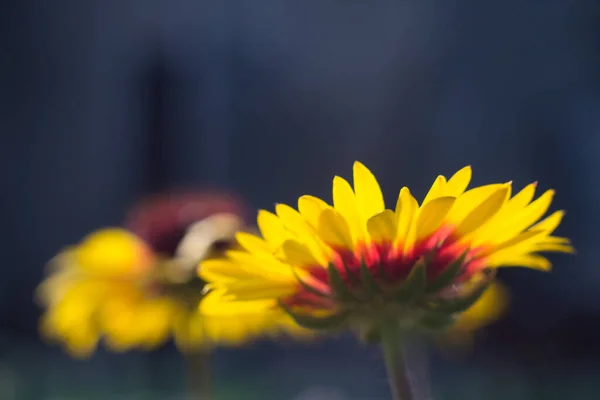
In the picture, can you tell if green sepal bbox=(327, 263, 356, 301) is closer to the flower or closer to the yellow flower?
the flower

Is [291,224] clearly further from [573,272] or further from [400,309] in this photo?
[573,272]

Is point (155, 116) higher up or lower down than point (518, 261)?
higher up

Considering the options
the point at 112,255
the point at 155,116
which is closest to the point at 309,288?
the point at 112,255

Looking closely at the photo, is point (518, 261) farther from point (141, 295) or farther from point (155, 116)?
point (155, 116)

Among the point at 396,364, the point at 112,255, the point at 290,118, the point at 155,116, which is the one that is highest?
the point at 155,116

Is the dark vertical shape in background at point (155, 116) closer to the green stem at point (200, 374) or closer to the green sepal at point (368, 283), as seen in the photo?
the green stem at point (200, 374)

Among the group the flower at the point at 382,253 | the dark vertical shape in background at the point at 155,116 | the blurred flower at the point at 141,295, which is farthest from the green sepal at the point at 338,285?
the dark vertical shape in background at the point at 155,116

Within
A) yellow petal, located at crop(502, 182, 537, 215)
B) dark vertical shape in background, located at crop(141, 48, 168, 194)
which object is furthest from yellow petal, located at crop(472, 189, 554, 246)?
dark vertical shape in background, located at crop(141, 48, 168, 194)
